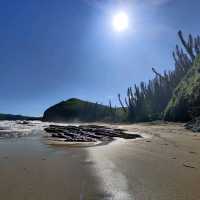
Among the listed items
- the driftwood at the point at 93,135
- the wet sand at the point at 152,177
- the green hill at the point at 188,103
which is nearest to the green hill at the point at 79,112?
the green hill at the point at 188,103

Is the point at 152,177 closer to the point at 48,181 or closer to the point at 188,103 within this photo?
the point at 48,181

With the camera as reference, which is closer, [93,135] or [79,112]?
[93,135]

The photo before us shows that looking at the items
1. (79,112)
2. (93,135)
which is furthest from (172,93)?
(79,112)

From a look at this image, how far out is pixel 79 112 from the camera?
83.9 meters

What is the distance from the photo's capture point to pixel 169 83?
4378cm

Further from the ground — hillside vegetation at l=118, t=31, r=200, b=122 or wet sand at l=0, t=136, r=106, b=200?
hillside vegetation at l=118, t=31, r=200, b=122

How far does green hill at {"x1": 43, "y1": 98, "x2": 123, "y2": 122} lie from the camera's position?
70.8 m

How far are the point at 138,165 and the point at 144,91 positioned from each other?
47.5 meters

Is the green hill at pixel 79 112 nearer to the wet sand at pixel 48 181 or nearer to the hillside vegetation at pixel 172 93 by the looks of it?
the hillside vegetation at pixel 172 93

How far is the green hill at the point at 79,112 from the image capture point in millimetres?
70800

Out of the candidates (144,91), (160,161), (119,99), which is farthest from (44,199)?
(119,99)

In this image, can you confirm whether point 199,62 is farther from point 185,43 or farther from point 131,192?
point 131,192

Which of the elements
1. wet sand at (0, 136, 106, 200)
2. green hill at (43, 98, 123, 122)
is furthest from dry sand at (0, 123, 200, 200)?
green hill at (43, 98, 123, 122)

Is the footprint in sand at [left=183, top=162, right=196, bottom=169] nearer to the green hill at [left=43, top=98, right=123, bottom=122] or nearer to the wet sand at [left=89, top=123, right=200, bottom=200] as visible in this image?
the wet sand at [left=89, top=123, right=200, bottom=200]
